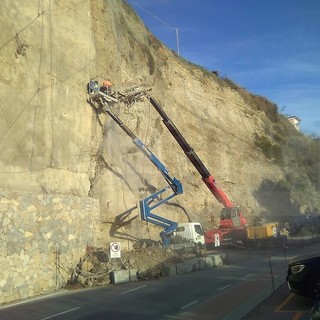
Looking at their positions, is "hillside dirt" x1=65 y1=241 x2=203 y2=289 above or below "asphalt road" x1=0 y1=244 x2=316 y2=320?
above

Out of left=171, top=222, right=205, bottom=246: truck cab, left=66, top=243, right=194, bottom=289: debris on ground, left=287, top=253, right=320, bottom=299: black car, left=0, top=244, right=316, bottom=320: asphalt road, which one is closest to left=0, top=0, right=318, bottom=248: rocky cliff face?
left=171, top=222, right=205, bottom=246: truck cab

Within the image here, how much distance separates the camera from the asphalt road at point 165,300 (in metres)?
9.27

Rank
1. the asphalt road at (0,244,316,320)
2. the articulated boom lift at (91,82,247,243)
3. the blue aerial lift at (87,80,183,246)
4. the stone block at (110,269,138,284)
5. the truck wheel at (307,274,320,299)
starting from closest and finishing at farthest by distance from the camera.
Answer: the truck wheel at (307,274,320,299) < the asphalt road at (0,244,316,320) < the stone block at (110,269,138,284) < the blue aerial lift at (87,80,183,246) < the articulated boom lift at (91,82,247,243)

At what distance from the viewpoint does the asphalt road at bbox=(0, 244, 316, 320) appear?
30.4 ft

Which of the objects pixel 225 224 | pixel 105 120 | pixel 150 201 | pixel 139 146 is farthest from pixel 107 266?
pixel 225 224

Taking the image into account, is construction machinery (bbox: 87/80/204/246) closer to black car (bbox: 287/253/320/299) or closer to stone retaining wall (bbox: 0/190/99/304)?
stone retaining wall (bbox: 0/190/99/304)

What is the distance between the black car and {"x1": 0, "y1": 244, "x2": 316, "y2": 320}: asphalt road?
939 millimetres

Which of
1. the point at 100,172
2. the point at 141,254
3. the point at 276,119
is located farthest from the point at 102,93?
the point at 276,119

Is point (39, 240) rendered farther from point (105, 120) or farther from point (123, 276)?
point (105, 120)

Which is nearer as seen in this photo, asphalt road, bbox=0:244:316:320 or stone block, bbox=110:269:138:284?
asphalt road, bbox=0:244:316:320

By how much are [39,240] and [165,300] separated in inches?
265

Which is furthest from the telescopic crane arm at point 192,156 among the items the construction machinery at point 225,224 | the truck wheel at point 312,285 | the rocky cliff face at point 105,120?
the truck wheel at point 312,285

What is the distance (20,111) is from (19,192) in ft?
13.7

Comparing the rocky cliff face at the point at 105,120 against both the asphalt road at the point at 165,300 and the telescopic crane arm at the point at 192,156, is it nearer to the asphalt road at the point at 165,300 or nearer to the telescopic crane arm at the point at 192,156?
the telescopic crane arm at the point at 192,156
